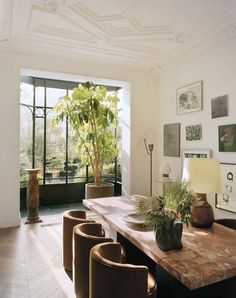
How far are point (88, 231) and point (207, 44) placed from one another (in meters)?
3.78

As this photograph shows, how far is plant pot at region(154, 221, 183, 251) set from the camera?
65.7 inches

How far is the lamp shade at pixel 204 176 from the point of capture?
2.08 metres

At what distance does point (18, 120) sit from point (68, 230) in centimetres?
287

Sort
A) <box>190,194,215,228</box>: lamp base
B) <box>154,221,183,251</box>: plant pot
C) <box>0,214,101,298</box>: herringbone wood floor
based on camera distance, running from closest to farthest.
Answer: <box>154,221,183,251</box>: plant pot → <box>190,194,215,228</box>: lamp base → <box>0,214,101,298</box>: herringbone wood floor

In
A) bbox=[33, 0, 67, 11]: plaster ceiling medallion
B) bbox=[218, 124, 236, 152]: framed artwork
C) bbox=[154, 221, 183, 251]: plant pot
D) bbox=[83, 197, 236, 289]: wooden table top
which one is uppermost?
bbox=[33, 0, 67, 11]: plaster ceiling medallion

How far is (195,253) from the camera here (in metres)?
1.63

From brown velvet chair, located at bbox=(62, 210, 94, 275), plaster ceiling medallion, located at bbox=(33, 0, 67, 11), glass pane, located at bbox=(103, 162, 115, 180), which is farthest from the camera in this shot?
glass pane, located at bbox=(103, 162, 115, 180)

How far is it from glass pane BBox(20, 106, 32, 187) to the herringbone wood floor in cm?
196

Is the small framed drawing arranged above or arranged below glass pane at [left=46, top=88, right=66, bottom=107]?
below

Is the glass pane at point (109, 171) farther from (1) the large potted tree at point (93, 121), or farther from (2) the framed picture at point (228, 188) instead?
(2) the framed picture at point (228, 188)

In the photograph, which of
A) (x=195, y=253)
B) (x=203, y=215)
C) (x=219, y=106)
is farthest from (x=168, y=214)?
(x=219, y=106)

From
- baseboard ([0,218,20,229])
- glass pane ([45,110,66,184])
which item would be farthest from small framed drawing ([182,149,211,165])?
baseboard ([0,218,20,229])

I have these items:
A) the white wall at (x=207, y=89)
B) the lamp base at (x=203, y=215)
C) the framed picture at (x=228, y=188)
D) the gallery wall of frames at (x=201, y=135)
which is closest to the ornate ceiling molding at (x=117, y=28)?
the white wall at (x=207, y=89)

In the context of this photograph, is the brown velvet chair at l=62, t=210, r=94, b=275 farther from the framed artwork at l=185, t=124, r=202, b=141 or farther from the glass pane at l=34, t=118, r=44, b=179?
the glass pane at l=34, t=118, r=44, b=179
